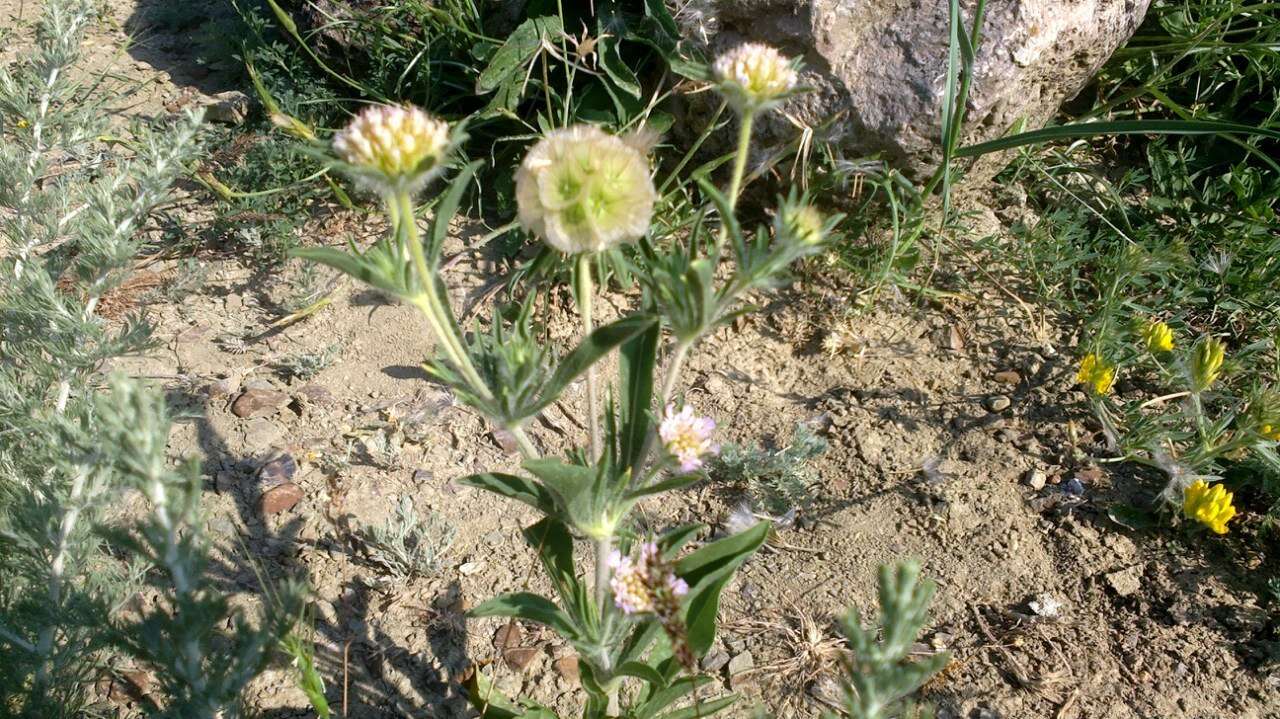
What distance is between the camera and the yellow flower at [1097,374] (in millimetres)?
2732

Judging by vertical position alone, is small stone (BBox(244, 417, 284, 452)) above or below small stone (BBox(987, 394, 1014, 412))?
below

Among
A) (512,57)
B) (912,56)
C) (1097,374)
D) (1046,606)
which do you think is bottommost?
(1046,606)

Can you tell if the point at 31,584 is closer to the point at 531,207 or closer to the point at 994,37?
the point at 531,207

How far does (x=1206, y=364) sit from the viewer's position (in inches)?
102

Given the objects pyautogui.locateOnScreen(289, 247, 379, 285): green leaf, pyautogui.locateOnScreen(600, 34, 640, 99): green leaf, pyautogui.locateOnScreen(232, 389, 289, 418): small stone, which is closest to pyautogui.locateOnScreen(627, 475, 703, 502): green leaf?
pyautogui.locateOnScreen(289, 247, 379, 285): green leaf

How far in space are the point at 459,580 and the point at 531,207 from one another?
1361mm

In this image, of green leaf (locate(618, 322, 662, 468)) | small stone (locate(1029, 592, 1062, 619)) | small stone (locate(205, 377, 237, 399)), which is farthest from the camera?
small stone (locate(205, 377, 237, 399))

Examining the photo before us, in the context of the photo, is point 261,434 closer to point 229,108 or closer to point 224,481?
point 224,481

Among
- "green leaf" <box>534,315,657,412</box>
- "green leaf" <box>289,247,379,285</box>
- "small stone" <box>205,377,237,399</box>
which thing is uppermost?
"green leaf" <box>289,247,379,285</box>

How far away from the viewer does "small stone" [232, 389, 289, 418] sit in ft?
9.57

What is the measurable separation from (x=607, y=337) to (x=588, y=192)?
24cm

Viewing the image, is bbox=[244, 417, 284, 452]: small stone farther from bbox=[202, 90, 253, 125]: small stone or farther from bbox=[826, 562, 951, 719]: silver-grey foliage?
bbox=[826, 562, 951, 719]: silver-grey foliage

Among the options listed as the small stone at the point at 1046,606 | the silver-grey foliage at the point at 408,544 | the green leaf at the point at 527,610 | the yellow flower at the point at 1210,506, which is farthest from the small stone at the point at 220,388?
the yellow flower at the point at 1210,506

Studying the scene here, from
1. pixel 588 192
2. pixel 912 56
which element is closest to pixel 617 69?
pixel 912 56
